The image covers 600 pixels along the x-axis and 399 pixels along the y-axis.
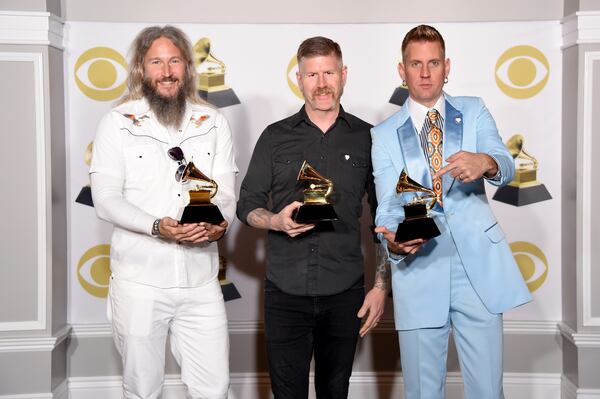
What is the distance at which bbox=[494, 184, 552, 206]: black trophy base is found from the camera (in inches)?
200

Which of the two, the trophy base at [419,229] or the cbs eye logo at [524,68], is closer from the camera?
the trophy base at [419,229]

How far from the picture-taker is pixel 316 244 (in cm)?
370

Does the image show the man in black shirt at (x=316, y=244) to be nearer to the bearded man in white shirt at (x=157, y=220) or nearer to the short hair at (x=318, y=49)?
the short hair at (x=318, y=49)

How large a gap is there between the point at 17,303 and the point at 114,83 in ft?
4.85

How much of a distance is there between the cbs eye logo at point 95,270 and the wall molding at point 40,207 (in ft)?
1.17

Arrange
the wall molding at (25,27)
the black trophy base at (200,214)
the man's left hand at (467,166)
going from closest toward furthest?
the man's left hand at (467,166)
the black trophy base at (200,214)
the wall molding at (25,27)

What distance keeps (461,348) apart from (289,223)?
0.90 meters

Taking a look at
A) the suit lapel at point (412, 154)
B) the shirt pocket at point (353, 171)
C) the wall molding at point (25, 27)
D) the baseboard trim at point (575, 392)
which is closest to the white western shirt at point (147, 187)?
the shirt pocket at point (353, 171)

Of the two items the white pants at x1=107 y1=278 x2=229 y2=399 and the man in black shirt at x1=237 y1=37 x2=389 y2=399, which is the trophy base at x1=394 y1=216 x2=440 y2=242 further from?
the white pants at x1=107 y1=278 x2=229 y2=399

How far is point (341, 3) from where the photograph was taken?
502 centimetres

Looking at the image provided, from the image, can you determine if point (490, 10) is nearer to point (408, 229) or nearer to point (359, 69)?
point (359, 69)

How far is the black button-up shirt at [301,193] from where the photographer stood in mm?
3674

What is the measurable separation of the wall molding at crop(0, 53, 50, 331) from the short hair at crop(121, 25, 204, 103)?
1137mm

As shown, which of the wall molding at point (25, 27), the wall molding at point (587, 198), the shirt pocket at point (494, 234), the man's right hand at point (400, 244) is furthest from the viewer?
the wall molding at point (587, 198)
